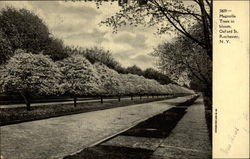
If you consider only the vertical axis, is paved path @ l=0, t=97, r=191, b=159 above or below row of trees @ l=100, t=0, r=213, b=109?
below

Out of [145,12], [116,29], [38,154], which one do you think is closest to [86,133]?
[38,154]

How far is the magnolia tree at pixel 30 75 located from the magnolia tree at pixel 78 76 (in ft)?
0.92

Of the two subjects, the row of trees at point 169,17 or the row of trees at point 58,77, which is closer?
the row of trees at point 169,17

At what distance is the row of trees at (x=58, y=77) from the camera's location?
9516 mm

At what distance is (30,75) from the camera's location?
10.5 m

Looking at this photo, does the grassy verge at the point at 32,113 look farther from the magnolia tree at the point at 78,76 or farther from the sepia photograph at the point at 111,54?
the magnolia tree at the point at 78,76

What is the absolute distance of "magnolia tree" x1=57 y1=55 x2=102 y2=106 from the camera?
1039 cm

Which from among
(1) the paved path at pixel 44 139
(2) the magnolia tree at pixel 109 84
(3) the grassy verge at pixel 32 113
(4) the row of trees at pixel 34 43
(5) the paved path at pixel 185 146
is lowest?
(5) the paved path at pixel 185 146

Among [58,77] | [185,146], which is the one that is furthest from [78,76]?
[185,146]

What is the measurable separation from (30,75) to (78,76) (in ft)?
Answer: 5.66

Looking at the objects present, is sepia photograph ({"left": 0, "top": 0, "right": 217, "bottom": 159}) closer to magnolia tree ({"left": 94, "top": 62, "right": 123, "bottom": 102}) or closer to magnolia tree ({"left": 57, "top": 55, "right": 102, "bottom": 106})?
magnolia tree ({"left": 57, "top": 55, "right": 102, "bottom": 106})

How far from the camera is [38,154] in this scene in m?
5.29

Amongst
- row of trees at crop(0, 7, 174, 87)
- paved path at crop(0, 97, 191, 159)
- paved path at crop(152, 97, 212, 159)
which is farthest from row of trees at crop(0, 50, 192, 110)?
paved path at crop(152, 97, 212, 159)

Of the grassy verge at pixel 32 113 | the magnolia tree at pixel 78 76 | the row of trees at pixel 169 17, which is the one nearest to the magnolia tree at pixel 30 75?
the magnolia tree at pixel 78 76
